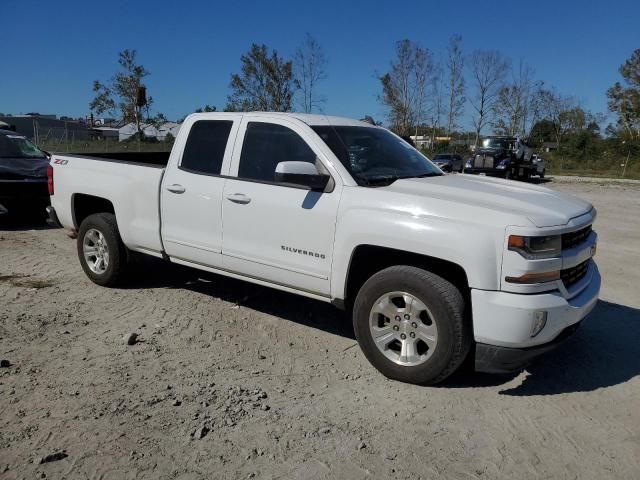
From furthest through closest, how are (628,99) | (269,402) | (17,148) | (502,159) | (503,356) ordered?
1. (628,99)
2. (502,159)
3. (17,148)
4. (269,402)
5. (503,356)

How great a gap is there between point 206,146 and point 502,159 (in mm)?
21578

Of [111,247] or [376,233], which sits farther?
[111,247]

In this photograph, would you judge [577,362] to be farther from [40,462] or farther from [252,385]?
[40,462]

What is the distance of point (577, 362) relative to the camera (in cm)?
427

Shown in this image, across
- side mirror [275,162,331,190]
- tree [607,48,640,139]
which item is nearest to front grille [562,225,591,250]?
side mirror [275,162,331,190]

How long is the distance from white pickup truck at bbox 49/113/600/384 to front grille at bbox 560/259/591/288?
0.02 meters

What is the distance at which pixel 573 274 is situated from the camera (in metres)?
3.73

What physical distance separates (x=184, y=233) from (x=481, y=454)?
3162 mm

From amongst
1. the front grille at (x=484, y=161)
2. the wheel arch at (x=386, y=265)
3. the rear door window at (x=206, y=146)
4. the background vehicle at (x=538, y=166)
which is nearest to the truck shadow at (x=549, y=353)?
the wheel arch at (x=386, y=265)

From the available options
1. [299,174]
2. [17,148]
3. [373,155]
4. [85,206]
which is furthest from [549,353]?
[17,148]

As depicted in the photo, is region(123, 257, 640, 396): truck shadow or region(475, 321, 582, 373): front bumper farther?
region(123, 257, 640, 396): truck shadow

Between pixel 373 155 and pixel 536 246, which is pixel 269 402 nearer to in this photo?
pixel 536 246

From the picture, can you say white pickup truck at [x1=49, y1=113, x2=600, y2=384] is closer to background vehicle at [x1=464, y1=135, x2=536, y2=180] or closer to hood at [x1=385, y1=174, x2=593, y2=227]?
hood at [x1=385, y1=174, x2=593, y2=227]

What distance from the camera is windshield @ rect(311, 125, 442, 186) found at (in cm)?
423
